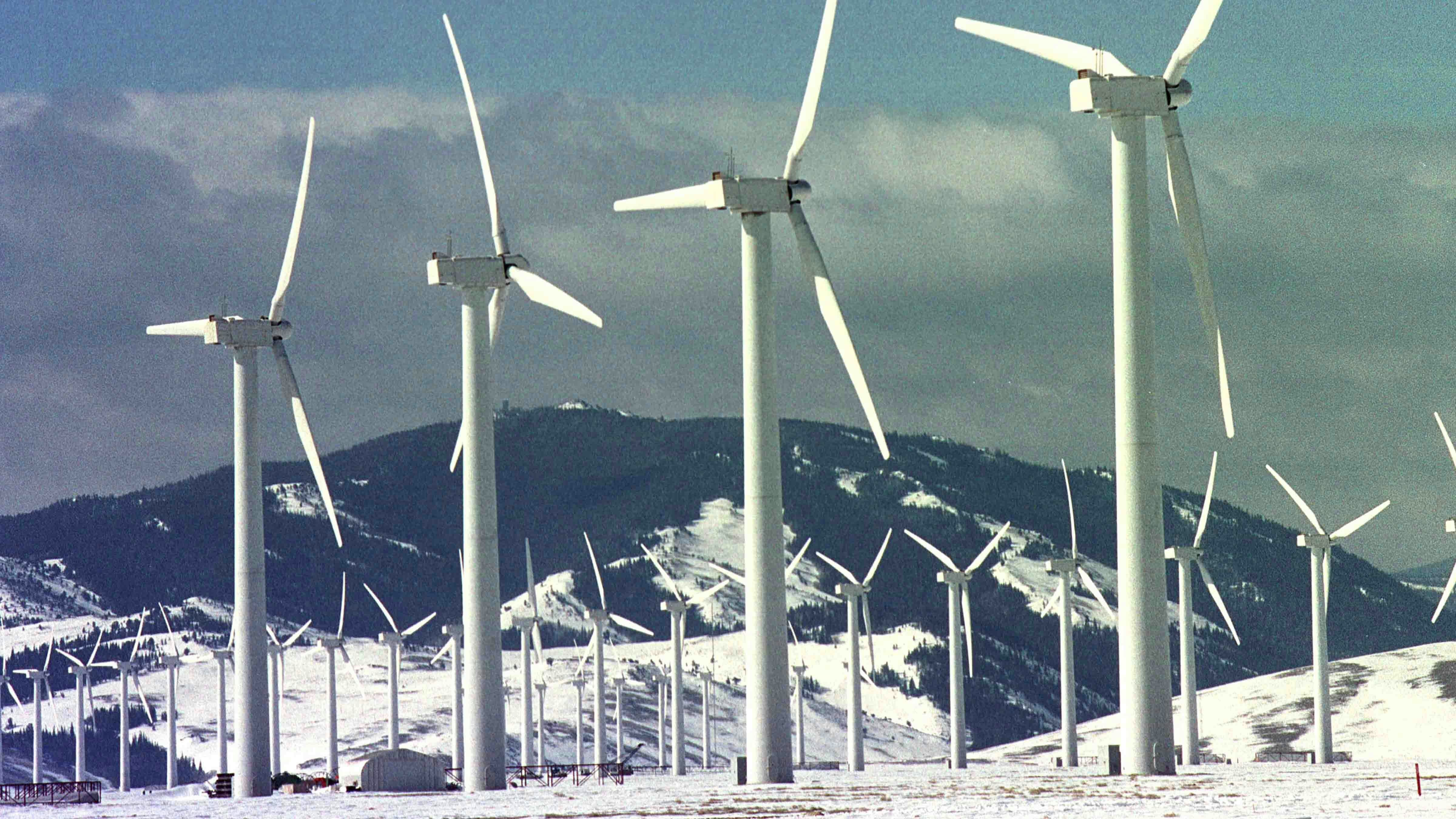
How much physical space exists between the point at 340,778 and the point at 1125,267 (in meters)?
136

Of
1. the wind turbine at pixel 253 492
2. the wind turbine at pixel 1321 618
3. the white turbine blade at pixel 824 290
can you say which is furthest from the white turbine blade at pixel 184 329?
the wind turbine at pixel 1321 618

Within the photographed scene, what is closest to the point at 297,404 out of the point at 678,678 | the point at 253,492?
the point at 253,492

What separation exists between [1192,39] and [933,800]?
1097 inches

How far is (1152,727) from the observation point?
73812 millimetres

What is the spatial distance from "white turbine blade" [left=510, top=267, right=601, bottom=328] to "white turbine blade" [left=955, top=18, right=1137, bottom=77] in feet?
69.6

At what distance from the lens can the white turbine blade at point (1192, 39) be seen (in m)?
73.7

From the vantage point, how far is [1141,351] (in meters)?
74.2

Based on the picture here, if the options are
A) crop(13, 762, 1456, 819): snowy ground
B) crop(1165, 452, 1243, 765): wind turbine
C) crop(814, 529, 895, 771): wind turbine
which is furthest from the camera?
crop(814, 529, 895, 771): wind turbine

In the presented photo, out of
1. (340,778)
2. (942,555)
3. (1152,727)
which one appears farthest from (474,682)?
(340,778)

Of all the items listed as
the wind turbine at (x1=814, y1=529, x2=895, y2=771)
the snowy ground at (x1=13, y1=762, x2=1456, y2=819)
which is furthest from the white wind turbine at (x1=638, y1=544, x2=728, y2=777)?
the snowy ground at (x1=13, y1=762, x2=1456, y2=819)

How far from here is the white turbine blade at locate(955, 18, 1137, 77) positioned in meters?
77.9

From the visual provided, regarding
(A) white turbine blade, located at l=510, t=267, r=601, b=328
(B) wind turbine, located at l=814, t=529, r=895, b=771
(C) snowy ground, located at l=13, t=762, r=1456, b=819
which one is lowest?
(C) snowy ground, located at l=13, t=762, r=1456, b=819

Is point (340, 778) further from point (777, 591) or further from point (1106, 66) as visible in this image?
point (1106, 66)

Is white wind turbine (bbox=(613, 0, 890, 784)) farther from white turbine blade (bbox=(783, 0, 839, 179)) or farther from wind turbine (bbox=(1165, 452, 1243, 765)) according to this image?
wind turbine (bbox=(1165, 452, 1243, 765))
